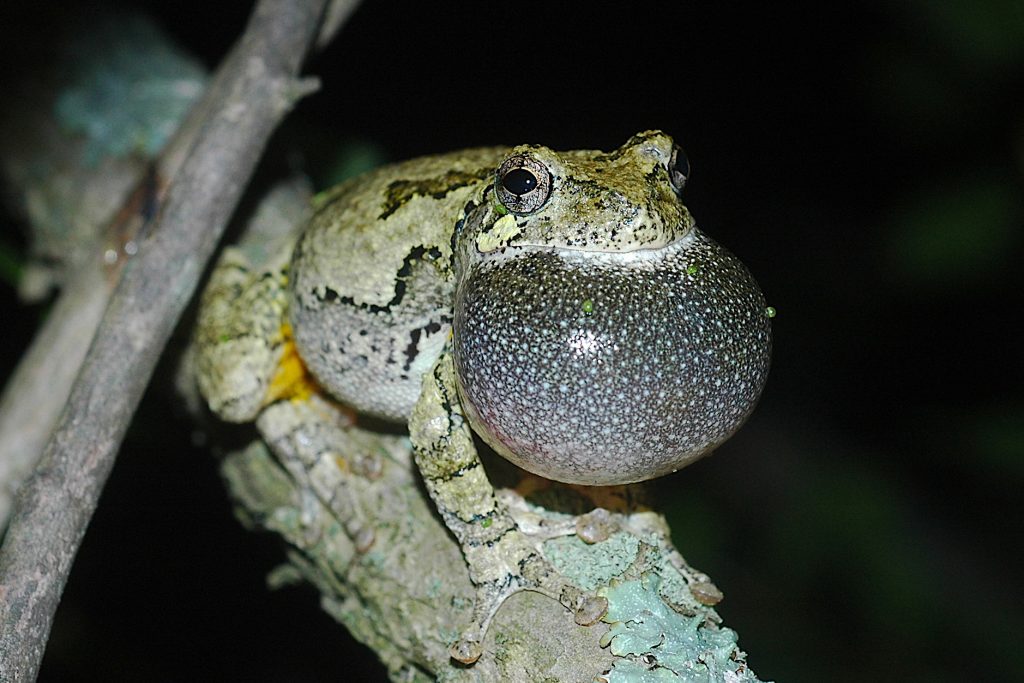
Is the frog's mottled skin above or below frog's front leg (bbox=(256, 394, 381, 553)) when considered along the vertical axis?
above

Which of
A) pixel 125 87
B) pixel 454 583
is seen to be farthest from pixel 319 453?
pixel 125 87

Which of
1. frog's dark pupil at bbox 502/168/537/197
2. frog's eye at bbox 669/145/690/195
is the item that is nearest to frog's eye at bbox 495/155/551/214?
frog's dark pupil at bbox 502/168/537/197

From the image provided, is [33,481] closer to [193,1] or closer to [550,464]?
[550,464]

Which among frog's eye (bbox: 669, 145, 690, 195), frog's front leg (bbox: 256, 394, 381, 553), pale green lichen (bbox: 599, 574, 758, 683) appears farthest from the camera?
frog's front leg (bbox: 256, 394, 381, 553)

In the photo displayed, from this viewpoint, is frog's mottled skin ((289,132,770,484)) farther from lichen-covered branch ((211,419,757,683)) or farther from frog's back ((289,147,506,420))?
lichen-covered branch ((211,419,757,683))

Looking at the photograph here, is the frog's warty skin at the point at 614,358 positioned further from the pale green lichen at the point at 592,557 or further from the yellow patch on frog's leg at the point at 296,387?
the yellow patch on frog's leg at the point at 296,387

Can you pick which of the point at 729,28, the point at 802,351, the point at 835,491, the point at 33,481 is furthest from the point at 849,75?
the point at 33,481
